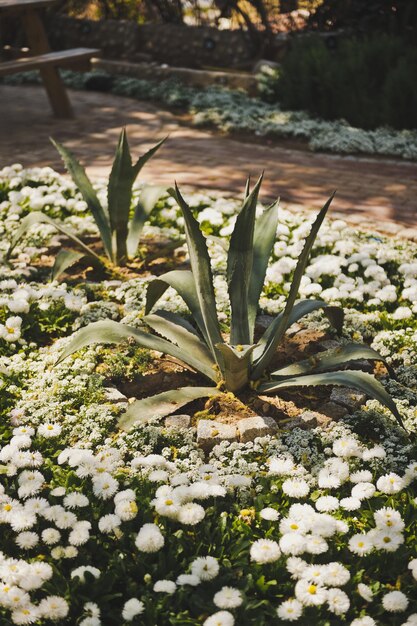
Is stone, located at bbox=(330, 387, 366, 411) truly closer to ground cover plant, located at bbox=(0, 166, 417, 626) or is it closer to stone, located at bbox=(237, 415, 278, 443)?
ground cover plant, located at bbox=(0, 166, 417, 626)

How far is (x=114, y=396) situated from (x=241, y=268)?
2.30ft

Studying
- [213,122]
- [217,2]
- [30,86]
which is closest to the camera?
[213,122]

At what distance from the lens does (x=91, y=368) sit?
3152mm

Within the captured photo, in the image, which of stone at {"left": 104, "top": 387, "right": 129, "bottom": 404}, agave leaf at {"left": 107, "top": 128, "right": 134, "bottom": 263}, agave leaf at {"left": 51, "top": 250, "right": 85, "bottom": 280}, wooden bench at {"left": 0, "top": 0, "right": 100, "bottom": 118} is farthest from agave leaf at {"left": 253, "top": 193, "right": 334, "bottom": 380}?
wooden bench at {"left": 0, "top": 0, "right": 100, "bottom": 118}

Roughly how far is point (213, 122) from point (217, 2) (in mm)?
4436

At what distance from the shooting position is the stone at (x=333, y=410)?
2.90 m

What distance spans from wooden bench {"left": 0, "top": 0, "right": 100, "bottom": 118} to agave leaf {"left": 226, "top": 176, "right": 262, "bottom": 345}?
492 cm

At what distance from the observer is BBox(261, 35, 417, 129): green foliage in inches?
Result: 280

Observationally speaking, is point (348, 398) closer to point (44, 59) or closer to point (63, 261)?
point (63, 261)

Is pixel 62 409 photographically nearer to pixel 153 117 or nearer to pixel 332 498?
pixel 332 498

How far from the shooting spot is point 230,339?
2992 millimetres

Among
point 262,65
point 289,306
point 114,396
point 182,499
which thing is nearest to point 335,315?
point 289,306

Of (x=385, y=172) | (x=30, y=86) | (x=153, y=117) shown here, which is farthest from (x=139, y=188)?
(x=30, y=86)

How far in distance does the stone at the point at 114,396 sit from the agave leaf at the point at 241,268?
48 cm
